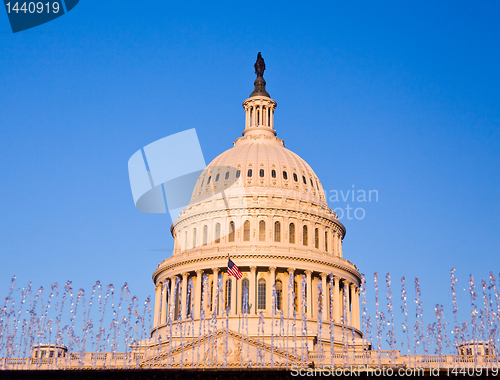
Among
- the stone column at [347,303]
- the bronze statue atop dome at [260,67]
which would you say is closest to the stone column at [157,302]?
the stone column at [347,303]

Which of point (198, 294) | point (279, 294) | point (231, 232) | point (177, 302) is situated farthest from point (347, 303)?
point (177, 302)

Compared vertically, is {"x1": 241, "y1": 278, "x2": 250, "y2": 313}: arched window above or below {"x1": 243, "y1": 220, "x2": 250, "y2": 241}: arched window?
below

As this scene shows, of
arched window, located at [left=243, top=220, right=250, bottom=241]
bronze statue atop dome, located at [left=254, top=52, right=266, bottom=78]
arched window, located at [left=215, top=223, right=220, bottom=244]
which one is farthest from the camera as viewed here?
bronze statue atop dome, located at [left=254, top=52, right=266, bottom=78]

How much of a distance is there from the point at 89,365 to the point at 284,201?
36.6m

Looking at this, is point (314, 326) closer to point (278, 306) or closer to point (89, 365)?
point (278, 306)

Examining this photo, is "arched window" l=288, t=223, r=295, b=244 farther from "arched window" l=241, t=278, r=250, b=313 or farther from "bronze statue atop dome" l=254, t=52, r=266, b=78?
"bronze statue atop dome" l=254, t=52, r=266, b=78

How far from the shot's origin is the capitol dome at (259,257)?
281 feet

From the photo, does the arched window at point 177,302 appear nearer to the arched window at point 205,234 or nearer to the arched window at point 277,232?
the arched window at point 205,234

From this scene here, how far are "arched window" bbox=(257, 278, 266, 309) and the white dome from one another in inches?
530

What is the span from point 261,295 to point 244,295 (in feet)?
7.25

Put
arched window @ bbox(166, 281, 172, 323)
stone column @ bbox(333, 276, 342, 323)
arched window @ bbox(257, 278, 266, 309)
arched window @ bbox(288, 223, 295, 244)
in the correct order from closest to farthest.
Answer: arched window @ bbox(257, 278, 266, 309)
stone column @ bbox(333, 276, 342, 323)
arched window @ bbox(166, 281, 172, 323)
arched window @ bbox(288, 223, 295, 244)

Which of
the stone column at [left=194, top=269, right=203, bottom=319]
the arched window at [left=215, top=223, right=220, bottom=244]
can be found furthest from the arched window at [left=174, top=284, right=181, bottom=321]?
the arched window at [left=215, top=223, right=220, bottom=244]

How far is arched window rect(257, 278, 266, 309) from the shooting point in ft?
284

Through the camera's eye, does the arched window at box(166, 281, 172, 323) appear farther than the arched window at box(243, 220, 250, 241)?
Yes
